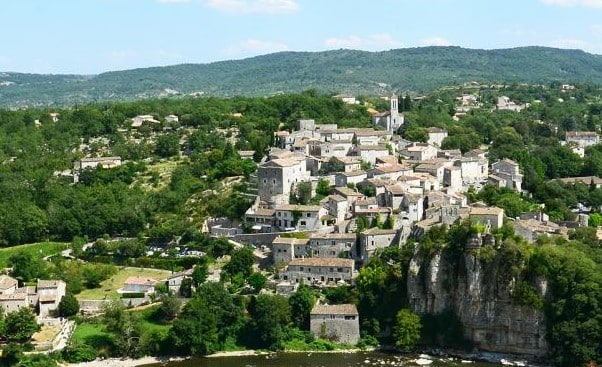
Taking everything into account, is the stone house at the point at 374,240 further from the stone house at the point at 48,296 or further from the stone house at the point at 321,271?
the stone house at the point at 48,296

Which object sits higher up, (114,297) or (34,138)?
(34,138)

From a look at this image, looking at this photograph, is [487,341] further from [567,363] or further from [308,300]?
[308,300]

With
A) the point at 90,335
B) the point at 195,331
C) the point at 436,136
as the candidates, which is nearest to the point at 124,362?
the point at 90,335

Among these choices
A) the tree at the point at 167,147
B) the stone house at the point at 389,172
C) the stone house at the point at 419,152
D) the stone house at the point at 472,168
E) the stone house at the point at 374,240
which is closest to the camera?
the stone house at the point at 374,240

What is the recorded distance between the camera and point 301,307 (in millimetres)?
38406

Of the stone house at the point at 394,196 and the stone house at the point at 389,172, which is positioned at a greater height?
the stone house at the point at 389,172

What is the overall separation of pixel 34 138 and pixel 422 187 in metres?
42.5

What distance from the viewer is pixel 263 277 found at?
40812 millimetres

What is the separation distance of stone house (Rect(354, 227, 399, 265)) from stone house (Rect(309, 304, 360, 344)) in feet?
13.7

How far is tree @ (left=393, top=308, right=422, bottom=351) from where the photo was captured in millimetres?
36375

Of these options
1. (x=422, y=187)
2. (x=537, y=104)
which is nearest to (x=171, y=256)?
(x=422, y=187)

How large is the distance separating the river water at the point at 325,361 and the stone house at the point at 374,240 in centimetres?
631

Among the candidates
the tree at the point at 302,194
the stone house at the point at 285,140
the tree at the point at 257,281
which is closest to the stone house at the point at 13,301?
the tree at the point at 257,281

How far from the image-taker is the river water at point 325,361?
34844mm
